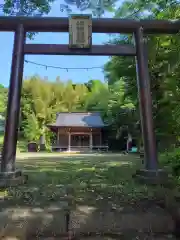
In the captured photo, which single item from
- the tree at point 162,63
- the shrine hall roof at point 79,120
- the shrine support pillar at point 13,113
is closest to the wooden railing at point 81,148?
the shrine hall roof at point 79,120

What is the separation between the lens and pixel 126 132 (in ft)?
67.2

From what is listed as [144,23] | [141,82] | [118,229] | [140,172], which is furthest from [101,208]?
[144,23]

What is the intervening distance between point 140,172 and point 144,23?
8.46 ft

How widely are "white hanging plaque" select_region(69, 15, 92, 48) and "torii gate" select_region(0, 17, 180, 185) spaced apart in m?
0.09

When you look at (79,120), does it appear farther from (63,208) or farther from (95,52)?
(63,208)

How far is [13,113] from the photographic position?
3795mm

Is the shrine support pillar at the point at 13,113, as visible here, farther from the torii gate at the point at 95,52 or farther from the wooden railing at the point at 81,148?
the wooden railing at the point at 81,148

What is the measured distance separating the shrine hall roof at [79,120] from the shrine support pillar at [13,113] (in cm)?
1874

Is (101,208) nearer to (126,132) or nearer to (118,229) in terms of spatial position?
(118,229)

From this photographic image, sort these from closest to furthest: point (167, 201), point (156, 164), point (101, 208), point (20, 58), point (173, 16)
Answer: point (101, 208) → point (167, 201) → point (156, 164) → point (20, 58) → point (173, 16)

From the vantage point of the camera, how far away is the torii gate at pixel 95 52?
3723 millimetres

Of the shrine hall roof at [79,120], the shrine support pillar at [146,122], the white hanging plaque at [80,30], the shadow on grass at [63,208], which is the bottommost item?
the shadow on grass at [63,208]

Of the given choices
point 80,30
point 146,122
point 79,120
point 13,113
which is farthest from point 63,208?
point 79,120

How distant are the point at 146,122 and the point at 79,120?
20335mm
